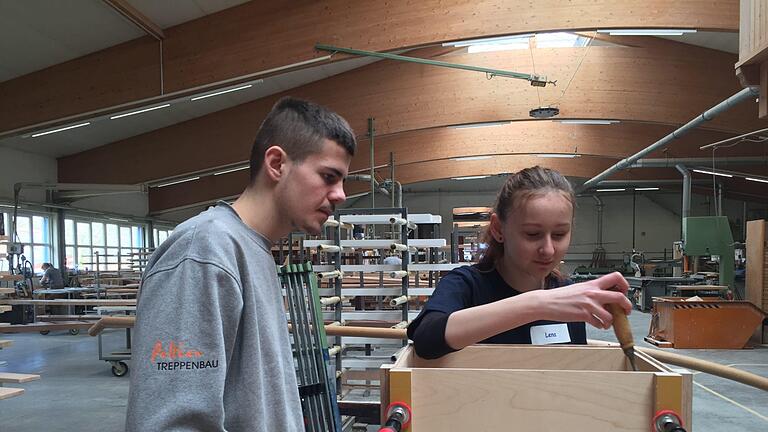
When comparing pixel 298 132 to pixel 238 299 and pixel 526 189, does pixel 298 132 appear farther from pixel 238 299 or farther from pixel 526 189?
pixel 526 189

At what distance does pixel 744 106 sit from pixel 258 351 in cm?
1067

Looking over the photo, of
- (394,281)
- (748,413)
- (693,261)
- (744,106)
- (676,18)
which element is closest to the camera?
(748,413)

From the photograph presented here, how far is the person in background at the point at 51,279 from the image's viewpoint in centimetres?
1106

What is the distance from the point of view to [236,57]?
6.42 meters

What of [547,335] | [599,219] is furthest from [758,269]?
[599,219]

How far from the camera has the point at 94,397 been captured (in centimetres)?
580

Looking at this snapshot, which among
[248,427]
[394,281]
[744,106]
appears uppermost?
[744,106]

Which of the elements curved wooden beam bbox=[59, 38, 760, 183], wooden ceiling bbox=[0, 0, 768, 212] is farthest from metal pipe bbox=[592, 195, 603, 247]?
curved wooden beam bbox=[59, 38, 760, 183]

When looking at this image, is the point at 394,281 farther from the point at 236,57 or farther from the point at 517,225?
the point at 517,225

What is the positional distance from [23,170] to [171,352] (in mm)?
12418

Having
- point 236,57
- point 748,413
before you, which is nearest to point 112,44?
point 236,57

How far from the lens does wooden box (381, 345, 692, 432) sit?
1003 millimetres

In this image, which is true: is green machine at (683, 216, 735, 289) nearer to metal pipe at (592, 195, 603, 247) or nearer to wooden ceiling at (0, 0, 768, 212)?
wooden ceiling at (0, 0, 768, 212)

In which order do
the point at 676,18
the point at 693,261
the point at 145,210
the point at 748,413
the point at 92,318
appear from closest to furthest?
the point at 748,413 → the point at 676,18 → the point at 92,318 → the point at 693,261 → the point at 145,210
